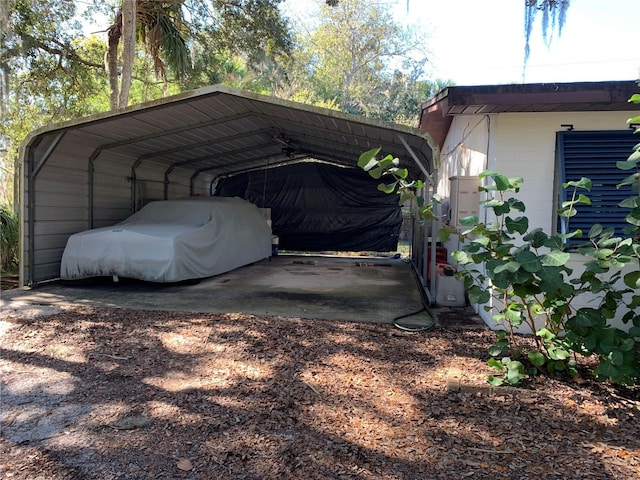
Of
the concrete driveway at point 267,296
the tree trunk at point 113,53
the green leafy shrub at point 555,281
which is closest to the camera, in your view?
the green leafy shrub at point 555,281

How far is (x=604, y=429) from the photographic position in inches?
104

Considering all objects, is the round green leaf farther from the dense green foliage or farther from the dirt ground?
the dirt ground

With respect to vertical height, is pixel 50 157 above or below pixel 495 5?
below

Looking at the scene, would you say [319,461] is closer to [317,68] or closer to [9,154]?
[9,154]

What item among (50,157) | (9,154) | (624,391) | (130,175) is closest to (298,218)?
(130,175)

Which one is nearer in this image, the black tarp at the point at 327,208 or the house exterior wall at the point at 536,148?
the house exterior wall at the point at 536,148

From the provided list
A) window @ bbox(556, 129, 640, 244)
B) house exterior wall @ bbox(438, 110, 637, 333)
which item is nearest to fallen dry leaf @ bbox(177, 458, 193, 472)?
house exterior wall @ bbox(438, 110, 637, 333)

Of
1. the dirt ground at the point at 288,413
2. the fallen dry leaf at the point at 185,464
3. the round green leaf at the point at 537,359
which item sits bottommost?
the fallen dry leaf at the point at 185,464

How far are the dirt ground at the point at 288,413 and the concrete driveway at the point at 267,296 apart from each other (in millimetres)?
1174

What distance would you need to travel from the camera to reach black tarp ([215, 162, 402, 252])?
498 inches

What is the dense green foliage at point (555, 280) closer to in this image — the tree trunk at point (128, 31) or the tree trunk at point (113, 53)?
the tree trunk at point (128, 31)

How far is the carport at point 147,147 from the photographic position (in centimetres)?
623

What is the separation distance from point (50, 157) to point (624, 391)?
26.6 ft

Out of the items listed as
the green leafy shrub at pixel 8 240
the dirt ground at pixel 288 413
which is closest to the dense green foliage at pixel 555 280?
the dirt ground at pixel 288 413
